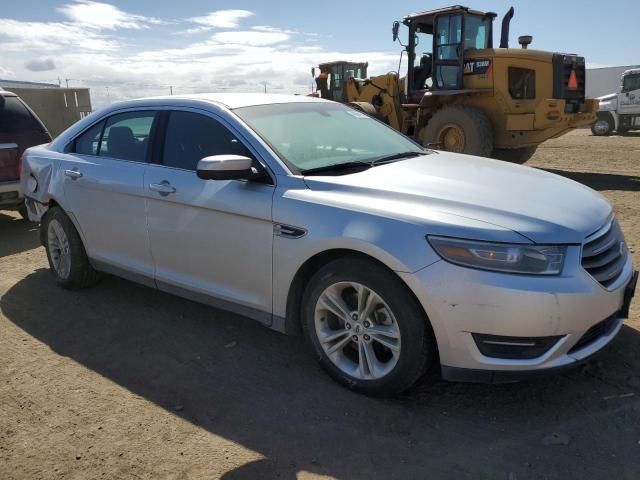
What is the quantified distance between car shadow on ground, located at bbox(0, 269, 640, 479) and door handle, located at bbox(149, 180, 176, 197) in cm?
103

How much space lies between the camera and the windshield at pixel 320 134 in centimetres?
354

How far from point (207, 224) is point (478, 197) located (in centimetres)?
166

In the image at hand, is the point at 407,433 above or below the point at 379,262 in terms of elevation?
below

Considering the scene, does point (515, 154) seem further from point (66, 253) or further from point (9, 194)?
point (66, 253)

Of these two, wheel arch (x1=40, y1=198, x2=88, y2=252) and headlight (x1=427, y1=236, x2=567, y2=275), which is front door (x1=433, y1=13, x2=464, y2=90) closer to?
wheel arch (x1=40, y1=198, x2=88, y2=252)

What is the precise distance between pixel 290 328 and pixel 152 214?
132cm

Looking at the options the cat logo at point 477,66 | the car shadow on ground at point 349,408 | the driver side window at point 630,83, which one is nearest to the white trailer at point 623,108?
the driver side window at point 630,83

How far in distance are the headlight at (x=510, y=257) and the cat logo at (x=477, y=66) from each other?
876 centimetres

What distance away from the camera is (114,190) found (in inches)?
165

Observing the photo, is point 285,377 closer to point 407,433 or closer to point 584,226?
point 407,433

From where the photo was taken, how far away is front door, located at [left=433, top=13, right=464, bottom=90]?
10.9m

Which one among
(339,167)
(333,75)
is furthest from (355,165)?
(333,75)

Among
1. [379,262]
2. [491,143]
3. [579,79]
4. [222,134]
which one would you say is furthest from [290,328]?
[579,79]

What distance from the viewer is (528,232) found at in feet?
8.68
